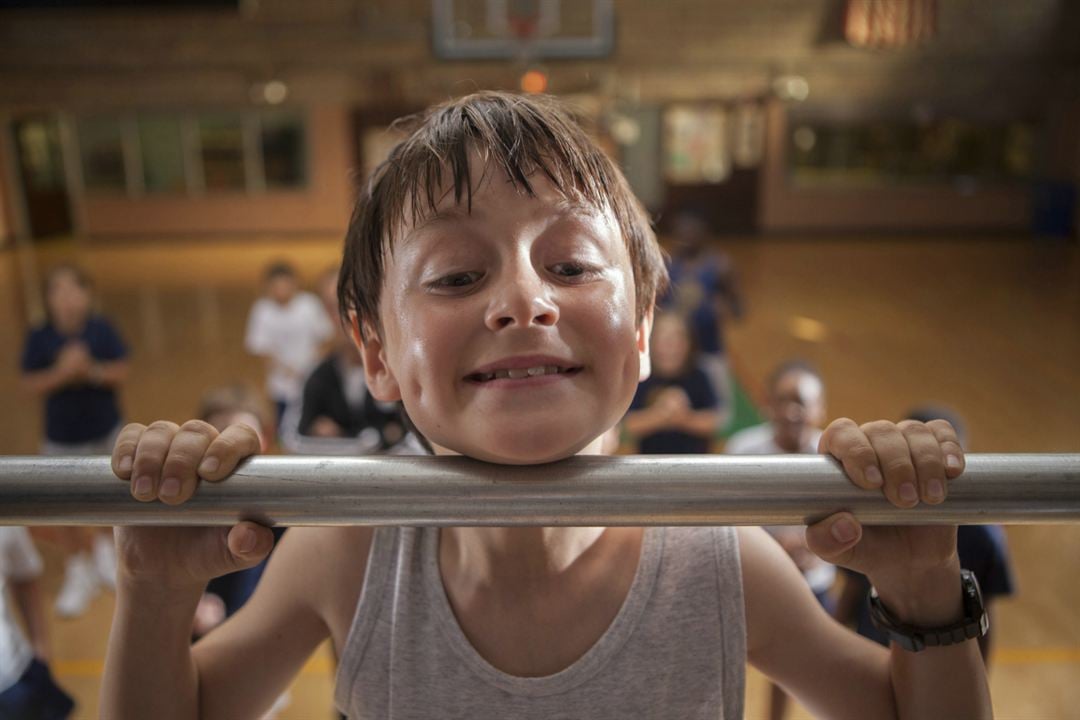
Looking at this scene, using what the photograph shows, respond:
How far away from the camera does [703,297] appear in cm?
539

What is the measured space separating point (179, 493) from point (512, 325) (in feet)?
1.16

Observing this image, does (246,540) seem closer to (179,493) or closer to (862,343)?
(179,493)

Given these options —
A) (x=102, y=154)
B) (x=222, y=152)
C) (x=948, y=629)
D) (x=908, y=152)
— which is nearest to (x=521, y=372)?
(x=948, y=629)

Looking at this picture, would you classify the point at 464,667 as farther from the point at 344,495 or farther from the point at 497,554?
the point at 344,495

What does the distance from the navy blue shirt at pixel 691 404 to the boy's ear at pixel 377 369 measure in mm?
2710

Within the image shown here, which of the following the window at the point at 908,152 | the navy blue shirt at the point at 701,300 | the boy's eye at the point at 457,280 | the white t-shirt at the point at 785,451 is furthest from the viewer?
the window at the point at 908,152

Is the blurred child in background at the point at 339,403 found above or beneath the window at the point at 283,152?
beneath

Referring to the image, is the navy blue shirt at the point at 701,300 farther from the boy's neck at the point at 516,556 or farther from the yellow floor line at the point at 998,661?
the boy's neck at the point at 516,556

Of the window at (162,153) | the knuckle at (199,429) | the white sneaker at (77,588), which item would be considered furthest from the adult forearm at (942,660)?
the window at (162,153)

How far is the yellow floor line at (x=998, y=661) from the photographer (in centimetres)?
332

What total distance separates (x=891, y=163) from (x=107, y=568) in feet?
47.6

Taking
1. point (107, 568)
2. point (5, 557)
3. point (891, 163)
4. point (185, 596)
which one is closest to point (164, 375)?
point (107, 568)

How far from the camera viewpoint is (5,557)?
9.16 feet

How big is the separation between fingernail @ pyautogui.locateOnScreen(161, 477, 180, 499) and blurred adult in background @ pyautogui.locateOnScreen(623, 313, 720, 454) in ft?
9.81
